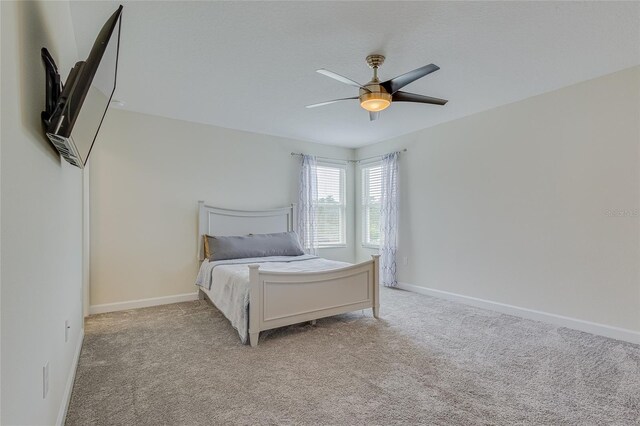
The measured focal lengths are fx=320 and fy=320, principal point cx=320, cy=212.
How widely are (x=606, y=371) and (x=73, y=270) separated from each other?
4123 millimetres

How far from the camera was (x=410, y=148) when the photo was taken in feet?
16.7

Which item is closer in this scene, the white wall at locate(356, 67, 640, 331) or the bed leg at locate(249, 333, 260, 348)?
the bed leg at locate(249, 333, 260, 348)

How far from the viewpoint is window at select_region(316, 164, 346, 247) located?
5836mm

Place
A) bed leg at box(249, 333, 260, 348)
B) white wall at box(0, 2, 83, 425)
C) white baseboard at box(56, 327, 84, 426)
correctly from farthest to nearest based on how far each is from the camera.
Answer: bed leg at box(249, 333, 260, 348) < white baseboard at box(56, 327, 84, 426) < white wall at box(0, 2, 83, 425)

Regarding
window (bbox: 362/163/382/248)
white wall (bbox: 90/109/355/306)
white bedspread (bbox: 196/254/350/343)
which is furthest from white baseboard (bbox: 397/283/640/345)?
white wall (bbox: 90/109/355/306)

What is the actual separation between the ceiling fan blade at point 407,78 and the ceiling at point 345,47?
0.98 ft

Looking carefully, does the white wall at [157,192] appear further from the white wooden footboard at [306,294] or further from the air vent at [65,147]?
the air vent at [65,147]

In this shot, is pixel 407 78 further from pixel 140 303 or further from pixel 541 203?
pixel 140 303

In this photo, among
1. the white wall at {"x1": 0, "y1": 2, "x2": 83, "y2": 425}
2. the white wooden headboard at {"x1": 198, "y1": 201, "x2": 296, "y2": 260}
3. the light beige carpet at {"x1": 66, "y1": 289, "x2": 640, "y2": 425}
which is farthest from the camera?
the white wooden headboard at {"x1": 198, "y1": 201, "x2": 296, "y2": 260}

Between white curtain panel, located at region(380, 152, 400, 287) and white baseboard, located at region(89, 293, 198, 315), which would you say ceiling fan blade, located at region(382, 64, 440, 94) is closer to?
white curtain panel, located at region(380, 152, 400, 287)

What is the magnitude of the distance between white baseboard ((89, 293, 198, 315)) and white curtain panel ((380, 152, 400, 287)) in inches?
117

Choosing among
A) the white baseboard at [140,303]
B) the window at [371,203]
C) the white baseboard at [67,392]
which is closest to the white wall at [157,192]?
the white baseboard at [140,303]

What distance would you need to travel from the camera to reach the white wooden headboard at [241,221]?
452 centimetres

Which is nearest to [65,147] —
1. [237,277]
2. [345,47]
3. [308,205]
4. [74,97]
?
[74,97]
